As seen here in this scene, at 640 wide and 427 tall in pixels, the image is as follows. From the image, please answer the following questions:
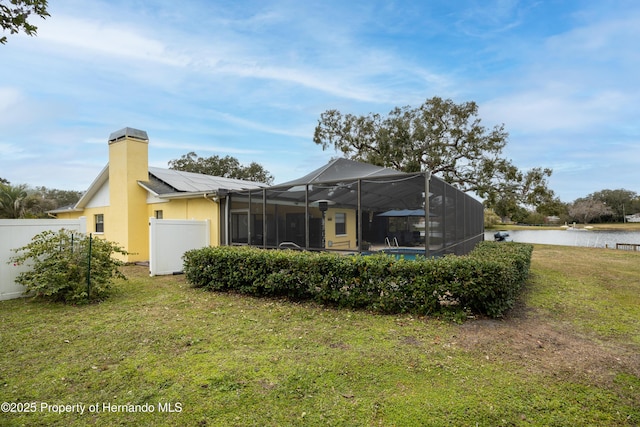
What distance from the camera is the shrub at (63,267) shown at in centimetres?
568

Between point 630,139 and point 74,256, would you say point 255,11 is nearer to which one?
point 74,256

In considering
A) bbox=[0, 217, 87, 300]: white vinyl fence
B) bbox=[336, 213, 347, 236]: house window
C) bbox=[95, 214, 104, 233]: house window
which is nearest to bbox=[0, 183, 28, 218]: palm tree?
bbox=[95, 214, 104, 233]: house window

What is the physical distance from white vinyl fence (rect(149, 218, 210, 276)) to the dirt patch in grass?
7.79 m

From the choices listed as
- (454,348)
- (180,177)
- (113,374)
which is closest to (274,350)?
(113,374)

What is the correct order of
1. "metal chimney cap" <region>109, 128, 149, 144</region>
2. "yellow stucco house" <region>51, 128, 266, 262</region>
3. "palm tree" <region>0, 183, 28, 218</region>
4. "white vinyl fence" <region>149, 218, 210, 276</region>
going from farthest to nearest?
"palm tree" <region>0, 183, 28, 218</region> → "metal chimney cap" <region>109, 128, 149, 144</region> → "yellow stucco house" <region>51, 128, 266, 262</region> → "white vinyl fence" <region>149, 218, 210, 276</region>

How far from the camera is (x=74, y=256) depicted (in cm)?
597

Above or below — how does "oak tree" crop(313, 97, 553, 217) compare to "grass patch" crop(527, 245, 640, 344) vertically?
above

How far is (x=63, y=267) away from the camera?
5836 millimetres

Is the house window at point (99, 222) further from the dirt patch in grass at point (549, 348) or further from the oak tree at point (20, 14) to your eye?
the dirt patch in grass at point (549, 348)

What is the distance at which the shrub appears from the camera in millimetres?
5680

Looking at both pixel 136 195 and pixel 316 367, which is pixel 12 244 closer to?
pixel 136 195

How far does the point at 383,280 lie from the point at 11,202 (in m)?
20.8

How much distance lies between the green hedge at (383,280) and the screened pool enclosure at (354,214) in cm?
130

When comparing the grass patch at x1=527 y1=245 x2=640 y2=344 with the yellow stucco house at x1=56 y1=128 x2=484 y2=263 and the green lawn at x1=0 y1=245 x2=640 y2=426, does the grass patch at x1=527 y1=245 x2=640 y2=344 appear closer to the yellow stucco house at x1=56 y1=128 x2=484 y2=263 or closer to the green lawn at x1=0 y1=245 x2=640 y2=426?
the green lawn at x1=0 y1=245 x2=640 y2=426
